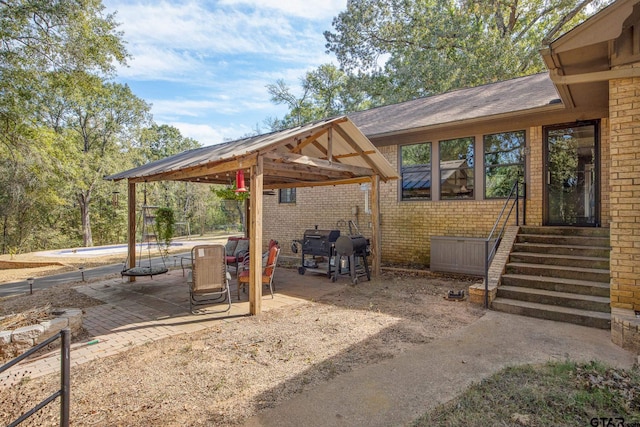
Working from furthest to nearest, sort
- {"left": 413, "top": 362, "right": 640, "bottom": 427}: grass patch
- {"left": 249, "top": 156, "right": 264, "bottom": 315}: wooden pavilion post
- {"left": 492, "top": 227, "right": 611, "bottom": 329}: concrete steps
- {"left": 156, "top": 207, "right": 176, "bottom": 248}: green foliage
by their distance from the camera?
{"left": 156, "top": 207, "right": 176, "bottom": 248}: green foliage < {"left": 249, "top": 156, "right": 264, "bottom": 315}: wooden pavilion post < {"left": 492, "top": 227, "right": 611, "bottom": 329}: concrete steps < {"left": 413, "top": 362, "right": 640, "bottom": 427}: grass patch

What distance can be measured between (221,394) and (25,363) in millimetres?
2547

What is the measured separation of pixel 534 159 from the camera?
7625mm

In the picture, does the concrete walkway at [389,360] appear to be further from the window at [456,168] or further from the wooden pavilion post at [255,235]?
the window at [456,168]

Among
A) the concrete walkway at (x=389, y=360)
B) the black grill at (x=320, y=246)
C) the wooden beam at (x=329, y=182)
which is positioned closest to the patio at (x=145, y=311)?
the concrete walkway at (x=389, y=360)

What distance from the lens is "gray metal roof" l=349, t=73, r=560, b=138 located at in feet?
25.2

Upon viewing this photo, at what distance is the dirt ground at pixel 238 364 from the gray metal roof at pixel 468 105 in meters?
4.63

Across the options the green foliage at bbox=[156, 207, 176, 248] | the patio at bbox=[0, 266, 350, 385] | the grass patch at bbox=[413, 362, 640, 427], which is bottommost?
the patio at bbox=[0, 266, 350, 385]

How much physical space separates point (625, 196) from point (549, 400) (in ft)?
10.3

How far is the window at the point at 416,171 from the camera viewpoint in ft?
30.1

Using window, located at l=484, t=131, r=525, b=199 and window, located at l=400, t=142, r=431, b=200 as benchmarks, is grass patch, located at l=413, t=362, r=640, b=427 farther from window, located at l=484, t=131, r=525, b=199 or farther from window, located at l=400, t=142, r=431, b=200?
window, located at l=400, t=142, r=431, b=200

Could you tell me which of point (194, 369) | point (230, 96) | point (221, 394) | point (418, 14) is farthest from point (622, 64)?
point (230, 96)

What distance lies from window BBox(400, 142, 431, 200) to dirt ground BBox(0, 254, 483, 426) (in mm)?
3900

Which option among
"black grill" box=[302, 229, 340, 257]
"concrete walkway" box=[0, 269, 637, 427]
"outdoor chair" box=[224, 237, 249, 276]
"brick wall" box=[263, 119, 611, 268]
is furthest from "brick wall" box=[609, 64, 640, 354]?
"outdoor chair" box=[224, 237, 249, 276]

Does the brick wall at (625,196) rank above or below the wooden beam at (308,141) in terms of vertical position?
below
